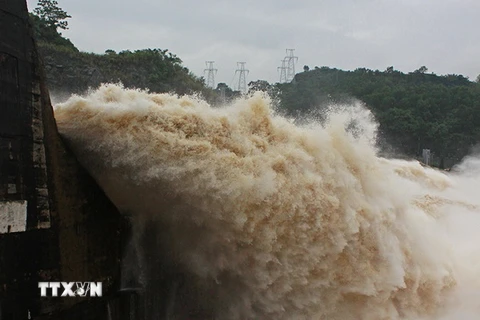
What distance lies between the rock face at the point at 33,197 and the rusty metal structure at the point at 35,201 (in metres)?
0.01

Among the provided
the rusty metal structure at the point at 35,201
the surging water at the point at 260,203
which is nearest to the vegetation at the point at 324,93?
the surging water at the point at 260,203

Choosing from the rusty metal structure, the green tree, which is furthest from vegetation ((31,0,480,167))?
the rusty metal structure

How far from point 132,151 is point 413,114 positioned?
39570mm

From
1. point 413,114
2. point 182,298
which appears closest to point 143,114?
point 182,298

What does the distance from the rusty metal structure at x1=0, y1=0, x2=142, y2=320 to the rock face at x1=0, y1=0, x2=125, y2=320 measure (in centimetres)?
1

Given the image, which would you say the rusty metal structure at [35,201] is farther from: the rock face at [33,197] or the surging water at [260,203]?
the surging water at [260,203]

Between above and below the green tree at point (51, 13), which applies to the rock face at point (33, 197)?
below

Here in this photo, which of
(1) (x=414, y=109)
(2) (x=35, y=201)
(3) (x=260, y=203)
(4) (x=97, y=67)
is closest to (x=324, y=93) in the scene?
(1) (x=414, y=109)

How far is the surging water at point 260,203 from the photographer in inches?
269

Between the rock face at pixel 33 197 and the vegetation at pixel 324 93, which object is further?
the vegetation at pixel 324 93

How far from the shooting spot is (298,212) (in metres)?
7.38

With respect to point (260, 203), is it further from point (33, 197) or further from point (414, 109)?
point (414, 109)

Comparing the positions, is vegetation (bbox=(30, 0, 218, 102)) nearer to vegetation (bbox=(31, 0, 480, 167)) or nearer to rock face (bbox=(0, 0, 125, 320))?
vegetation (bbox=(31, 0, 480, 167))

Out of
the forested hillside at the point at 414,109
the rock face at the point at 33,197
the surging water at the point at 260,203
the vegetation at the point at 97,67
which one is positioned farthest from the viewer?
the forested hillside at the point at 414,109
